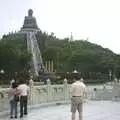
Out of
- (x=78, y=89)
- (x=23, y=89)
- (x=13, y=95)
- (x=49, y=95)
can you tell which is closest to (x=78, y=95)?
(x=78, y=89)

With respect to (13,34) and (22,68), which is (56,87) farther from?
(13,34)

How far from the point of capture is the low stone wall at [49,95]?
65.8ft

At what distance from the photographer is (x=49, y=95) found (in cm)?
2688

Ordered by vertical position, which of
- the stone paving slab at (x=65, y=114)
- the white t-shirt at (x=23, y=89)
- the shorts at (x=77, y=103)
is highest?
the white t-shirt at (x=23, y=89)

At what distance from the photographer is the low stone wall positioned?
20042 millimetres

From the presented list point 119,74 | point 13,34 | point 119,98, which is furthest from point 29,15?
point 119,98

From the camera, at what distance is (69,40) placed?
138000 millimetres

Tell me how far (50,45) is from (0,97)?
108 meters

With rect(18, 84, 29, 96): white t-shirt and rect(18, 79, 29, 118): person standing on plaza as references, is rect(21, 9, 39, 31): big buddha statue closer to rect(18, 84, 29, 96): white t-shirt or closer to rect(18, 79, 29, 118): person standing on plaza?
rect(18, 79, 29, 118): person standing on plaza

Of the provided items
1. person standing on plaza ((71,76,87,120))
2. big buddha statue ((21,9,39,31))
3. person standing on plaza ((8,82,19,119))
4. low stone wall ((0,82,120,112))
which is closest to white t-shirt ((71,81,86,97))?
person standing on plaza ((71,76,87,120))

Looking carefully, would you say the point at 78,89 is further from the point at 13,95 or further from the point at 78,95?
the point at 13,95

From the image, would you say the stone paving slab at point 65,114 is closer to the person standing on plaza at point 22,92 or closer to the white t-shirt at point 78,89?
the person standing on plaza at point 22,92

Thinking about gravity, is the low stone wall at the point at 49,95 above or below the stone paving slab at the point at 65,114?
above

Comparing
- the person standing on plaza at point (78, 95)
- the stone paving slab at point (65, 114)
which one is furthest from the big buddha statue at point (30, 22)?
the person standing on plaza at point (78, 95)
